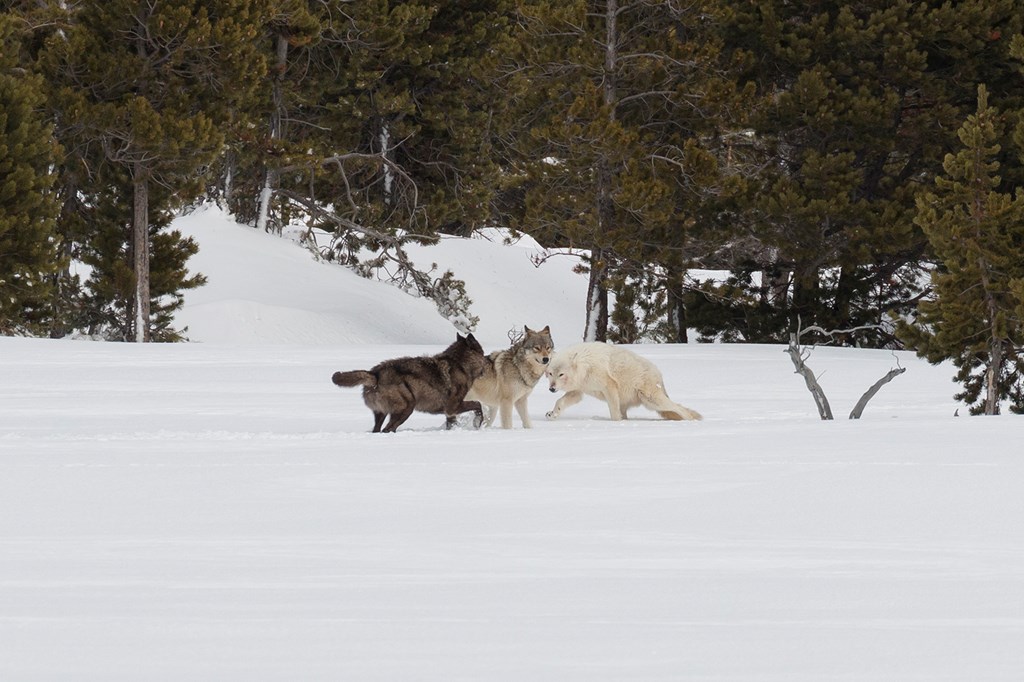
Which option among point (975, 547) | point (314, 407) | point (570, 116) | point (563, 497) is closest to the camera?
point (975, 547)

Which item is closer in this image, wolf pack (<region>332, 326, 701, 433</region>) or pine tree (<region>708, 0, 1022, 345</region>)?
wolf pack (<region>332, 326, 701, 433</region>)

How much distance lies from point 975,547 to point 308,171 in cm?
2834

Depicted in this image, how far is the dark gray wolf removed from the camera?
11.0m

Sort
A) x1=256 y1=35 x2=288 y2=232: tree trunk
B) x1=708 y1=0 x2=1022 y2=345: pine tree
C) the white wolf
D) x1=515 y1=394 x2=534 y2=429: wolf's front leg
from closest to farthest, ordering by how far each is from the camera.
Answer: x1=515 y1=394 x2=534 y2=429: wolf's front leg
the white wolf
x1=708 y1=0 x2=1022 y2=345: pine tree
x1=256 y1=35 x2=288 y2=232: tree trunk

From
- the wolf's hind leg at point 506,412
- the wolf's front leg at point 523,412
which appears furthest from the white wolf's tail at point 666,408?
the wolf's hind leg at point 506,412

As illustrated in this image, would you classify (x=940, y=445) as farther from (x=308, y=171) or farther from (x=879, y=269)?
(x=308, y=171)

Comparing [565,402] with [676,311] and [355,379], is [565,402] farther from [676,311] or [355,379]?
[676,311]

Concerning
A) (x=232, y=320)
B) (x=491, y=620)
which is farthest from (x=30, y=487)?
(x=232, y=320)

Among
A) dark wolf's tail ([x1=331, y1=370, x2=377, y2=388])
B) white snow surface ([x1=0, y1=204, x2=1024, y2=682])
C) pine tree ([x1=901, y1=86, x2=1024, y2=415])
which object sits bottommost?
white snow surface ([x1=0, y1=204, x2=1024, y2=682])

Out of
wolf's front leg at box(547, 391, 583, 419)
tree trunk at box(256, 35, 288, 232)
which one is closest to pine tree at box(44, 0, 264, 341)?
tree trunk at box(256, 35, 288, 232)

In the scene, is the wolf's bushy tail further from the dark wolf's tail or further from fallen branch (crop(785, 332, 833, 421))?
the dark wolf's tail

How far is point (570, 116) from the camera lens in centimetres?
2470

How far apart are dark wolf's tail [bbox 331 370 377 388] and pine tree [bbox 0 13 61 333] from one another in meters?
14.6

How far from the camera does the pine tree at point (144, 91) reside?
25.1 metres
